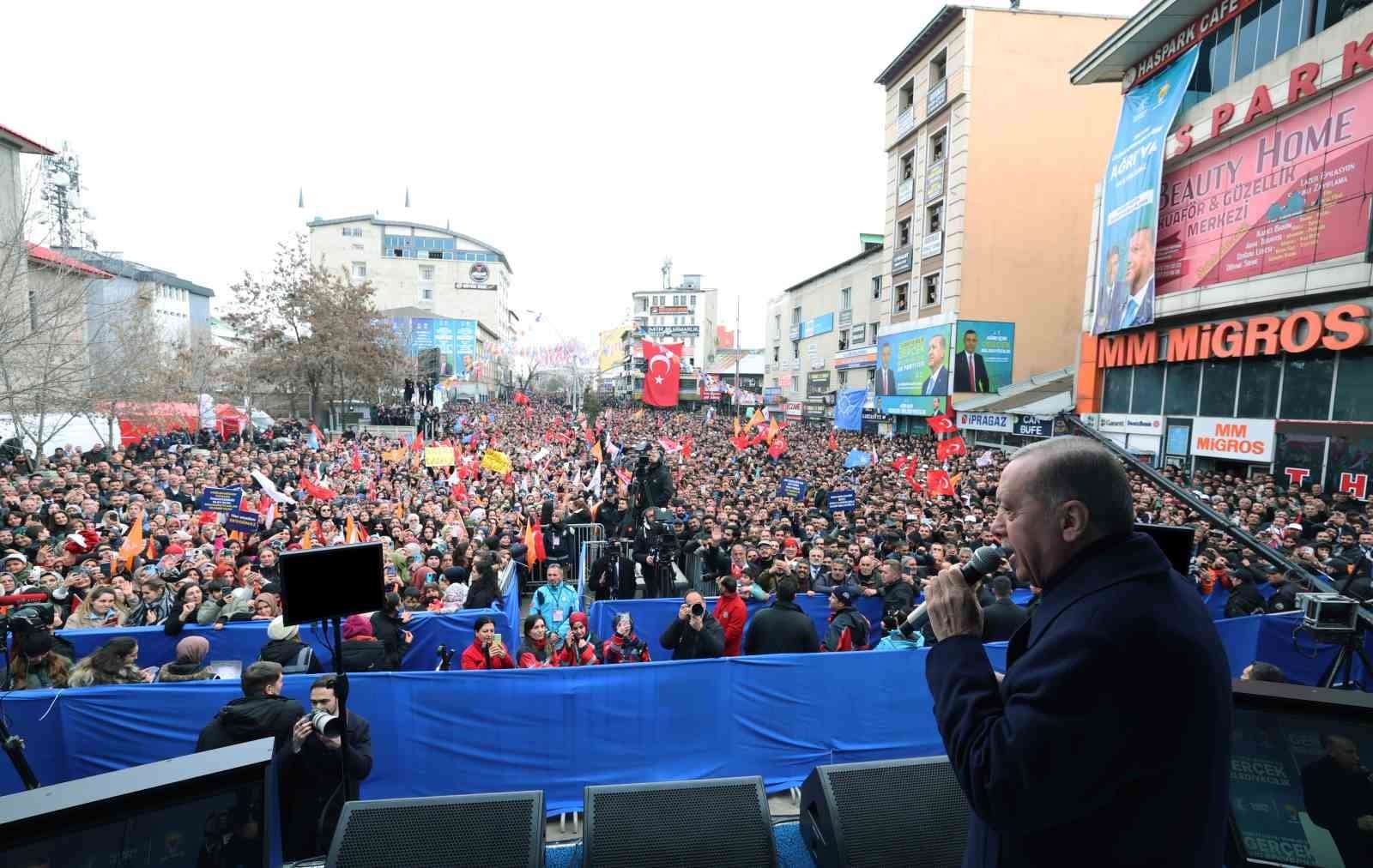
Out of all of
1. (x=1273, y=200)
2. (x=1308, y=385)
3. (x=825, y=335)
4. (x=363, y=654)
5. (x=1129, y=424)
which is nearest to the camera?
(x=363, y=654)

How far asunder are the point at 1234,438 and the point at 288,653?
22046mm

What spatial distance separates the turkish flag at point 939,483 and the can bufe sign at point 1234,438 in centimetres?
883

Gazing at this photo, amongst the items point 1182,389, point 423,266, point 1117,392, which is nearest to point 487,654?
point 1182,389

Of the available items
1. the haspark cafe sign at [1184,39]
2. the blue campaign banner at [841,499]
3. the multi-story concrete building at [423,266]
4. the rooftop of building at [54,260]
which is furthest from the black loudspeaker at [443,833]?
the multi-story concrete building at [423,266]

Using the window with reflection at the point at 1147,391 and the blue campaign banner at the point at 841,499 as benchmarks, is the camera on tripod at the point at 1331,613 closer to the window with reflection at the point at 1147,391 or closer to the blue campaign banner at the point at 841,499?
the blue campaign banner at the point at 841,499

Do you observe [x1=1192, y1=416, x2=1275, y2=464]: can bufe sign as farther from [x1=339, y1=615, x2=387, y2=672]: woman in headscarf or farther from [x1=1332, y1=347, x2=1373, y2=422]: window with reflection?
[x1=339, y1=615, x2=387, y2=672]: woman in headscarf

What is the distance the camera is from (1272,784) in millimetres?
2625

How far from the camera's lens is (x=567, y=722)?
584 centimetres

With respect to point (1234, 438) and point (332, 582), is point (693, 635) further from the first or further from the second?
point (1234, 438)

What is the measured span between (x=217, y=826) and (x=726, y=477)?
59.2 feet

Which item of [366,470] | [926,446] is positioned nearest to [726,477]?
[366,470]

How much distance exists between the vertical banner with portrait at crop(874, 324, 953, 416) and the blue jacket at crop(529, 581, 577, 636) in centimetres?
2683

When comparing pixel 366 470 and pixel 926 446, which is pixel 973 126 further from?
pixel 366 470

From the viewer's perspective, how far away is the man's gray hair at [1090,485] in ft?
5.00
